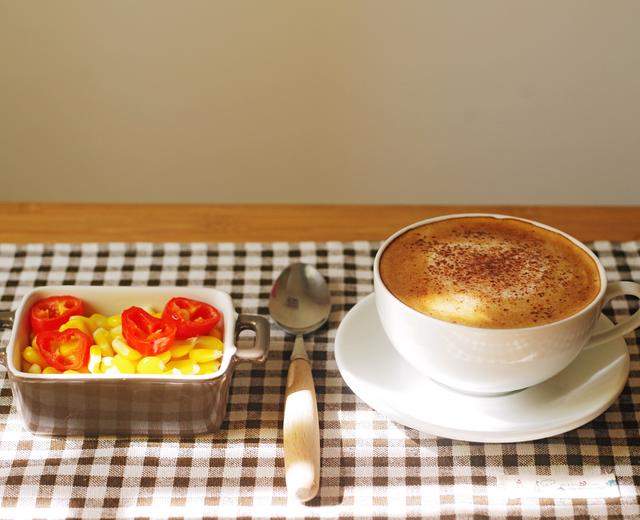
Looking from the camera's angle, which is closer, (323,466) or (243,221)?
(323,466)

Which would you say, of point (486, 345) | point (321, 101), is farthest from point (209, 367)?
point (321, 101)

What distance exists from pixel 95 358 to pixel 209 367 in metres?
0.12

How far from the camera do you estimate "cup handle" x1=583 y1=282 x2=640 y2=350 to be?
84cm

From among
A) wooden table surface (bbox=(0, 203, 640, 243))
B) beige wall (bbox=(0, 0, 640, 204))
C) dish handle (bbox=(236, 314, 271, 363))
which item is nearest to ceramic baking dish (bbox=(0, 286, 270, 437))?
dish handle (bbox=(236, 314, 271, 363))

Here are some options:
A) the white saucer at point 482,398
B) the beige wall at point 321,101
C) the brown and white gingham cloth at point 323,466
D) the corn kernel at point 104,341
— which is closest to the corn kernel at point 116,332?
the corn kernel at point 104,341

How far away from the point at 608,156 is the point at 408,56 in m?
0.54

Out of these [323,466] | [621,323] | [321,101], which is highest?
[621,323]

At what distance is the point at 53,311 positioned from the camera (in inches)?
34.9

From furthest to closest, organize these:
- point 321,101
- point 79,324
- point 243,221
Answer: point 321,101 < point 243,221 < point 79,324

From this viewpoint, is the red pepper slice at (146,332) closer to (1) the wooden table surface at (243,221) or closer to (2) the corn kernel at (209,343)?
(2) the corn kernel at (209,343)

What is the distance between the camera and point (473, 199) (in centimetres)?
192

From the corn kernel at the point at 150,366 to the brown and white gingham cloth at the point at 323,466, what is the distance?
87mm

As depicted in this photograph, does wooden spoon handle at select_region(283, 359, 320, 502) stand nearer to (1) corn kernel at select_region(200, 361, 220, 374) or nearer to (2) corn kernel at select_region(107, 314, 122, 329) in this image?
(1) corn kernel at select_region(200, 361, 220, 374)

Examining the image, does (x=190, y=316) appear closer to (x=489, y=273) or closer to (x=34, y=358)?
(x=34, y=358)
